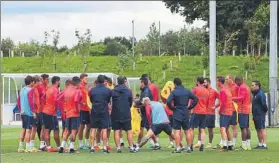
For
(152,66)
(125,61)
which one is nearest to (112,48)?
(152,66)

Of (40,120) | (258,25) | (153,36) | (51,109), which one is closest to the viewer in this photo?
(51,109)

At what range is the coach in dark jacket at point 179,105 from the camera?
1733 centimetres

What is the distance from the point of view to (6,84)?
34.6 metres

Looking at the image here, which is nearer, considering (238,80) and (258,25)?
(238,80)

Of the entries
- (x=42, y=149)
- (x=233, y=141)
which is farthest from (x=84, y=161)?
(x=233, y=141)

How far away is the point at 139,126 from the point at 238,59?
37861 millimetres

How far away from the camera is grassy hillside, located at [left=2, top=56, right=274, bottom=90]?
173 feet

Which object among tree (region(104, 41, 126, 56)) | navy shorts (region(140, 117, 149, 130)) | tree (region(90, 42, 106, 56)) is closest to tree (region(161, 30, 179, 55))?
tree (region(104, 41, 126, 56))

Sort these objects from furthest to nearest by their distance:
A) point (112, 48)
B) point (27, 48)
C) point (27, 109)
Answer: point (112, 48) → point (27, 48) → point (27, 109)

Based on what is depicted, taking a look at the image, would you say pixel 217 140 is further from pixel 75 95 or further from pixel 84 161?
pixel 84 161

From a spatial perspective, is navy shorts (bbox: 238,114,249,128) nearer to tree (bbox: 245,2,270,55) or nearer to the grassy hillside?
the grassy hillside

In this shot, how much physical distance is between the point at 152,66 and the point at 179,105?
130 ft

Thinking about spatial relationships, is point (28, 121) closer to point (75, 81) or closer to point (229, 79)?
point (75, 81)

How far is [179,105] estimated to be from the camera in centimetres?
1744
